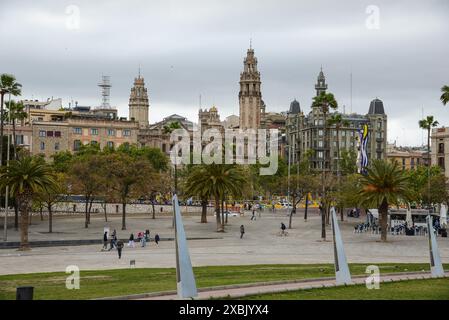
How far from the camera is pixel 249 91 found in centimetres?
18800

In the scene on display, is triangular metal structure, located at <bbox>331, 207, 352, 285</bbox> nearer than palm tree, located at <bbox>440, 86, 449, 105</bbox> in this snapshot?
Yes

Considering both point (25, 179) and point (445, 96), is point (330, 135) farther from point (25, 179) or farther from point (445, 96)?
point (25, 179)

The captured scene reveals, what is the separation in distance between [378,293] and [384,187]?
128ft

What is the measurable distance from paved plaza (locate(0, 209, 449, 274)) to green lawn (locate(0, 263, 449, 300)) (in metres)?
3.95

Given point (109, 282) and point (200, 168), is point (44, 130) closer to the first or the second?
point (200, 168)

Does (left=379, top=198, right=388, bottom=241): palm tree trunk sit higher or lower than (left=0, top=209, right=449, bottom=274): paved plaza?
higher

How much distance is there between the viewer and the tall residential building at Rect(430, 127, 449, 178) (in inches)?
5049

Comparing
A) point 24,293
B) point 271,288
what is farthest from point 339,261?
point 24,293

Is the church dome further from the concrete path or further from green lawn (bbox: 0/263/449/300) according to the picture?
the concrete path

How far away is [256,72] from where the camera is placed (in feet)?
620

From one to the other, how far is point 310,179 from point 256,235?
27.7 meters

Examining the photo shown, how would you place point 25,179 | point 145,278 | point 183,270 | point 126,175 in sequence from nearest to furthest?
point 183,270 → point 145,278 → point 25,179 → point 126,175

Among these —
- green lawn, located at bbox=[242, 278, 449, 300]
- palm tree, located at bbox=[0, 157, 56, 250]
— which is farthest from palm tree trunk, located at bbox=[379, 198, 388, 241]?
green lawn, located at bbox=[242, 278, 449, 300]
